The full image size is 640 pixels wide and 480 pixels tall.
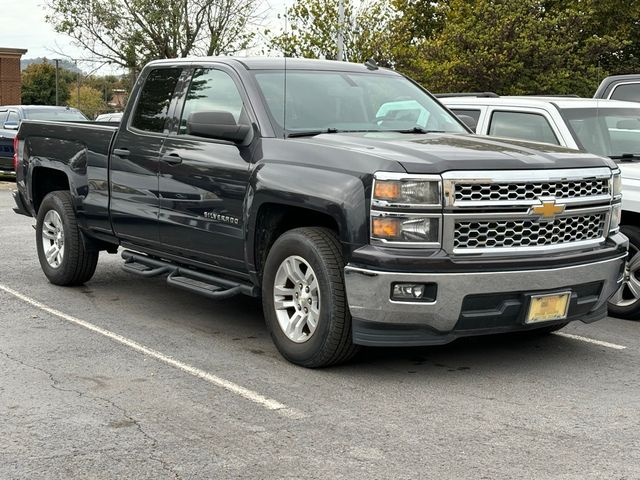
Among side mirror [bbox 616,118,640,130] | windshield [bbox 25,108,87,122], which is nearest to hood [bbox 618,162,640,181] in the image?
side mirror [bbox 616,118,640,130]

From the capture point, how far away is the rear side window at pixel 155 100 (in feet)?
26.4

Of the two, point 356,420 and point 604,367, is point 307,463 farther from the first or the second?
point 604,367

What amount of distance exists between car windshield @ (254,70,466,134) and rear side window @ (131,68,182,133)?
3.40 feet

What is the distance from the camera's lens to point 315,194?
6.26m

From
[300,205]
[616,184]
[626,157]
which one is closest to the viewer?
[300,205]

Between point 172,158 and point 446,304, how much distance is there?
8.69 ft

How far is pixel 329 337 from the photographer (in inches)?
244

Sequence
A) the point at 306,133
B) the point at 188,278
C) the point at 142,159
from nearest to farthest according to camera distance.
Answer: the point at 306,133 < the point at 188,278 < the point at 142,159

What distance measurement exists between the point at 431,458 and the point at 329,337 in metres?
1.54

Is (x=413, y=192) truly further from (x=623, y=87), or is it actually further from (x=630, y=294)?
(x=623, y=87)

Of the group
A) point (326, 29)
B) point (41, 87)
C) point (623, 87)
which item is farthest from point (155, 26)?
point (41, 87)

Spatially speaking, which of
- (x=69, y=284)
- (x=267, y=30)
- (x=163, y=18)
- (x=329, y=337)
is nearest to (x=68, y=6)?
(x=163, y=18)

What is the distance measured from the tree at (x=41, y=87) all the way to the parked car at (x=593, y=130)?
9880 centimetres

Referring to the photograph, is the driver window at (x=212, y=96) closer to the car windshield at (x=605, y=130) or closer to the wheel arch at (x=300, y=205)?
the wheel arch at (x=300, y=205)
